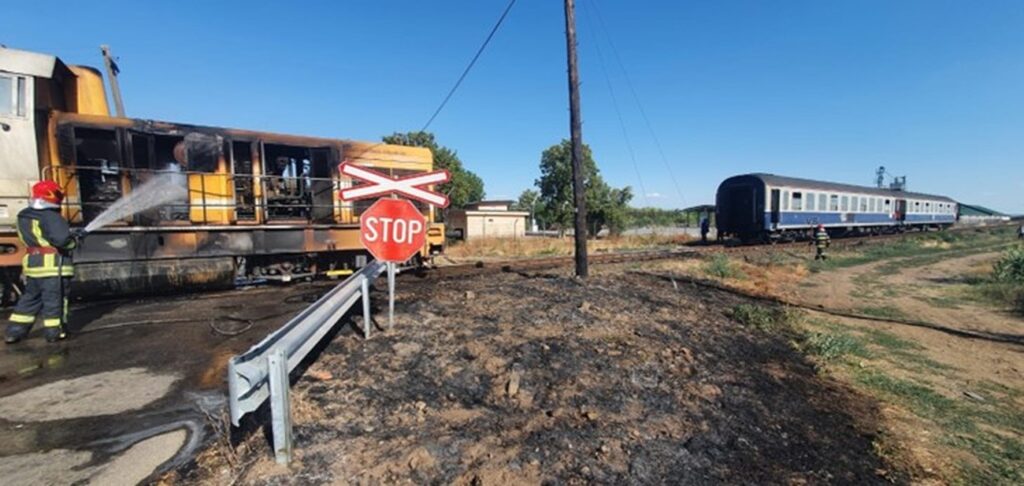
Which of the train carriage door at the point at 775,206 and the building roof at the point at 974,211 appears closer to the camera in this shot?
the train carriage door at the point at 775,206

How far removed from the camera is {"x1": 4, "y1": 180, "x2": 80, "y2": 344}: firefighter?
5250 millimetres

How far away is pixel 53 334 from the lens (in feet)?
17.0

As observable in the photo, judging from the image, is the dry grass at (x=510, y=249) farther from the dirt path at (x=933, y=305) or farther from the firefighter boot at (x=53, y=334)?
the firefighter boot at (x=53, y=334)

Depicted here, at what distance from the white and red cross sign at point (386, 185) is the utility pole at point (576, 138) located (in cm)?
511

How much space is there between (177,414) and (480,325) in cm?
316

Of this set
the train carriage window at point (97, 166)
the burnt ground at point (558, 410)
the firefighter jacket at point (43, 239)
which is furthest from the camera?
the train carriage window at point (97, 166)

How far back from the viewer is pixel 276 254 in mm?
8953

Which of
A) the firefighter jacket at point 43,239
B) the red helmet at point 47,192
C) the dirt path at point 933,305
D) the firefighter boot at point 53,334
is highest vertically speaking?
the red helmet at point 47,192

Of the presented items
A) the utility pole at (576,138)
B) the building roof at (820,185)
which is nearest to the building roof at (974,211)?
the building roof at (820,185)

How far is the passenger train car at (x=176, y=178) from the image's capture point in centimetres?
691

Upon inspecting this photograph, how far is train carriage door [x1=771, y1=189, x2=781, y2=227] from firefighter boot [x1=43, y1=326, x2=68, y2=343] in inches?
1025

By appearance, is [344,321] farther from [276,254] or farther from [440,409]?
[276,254]

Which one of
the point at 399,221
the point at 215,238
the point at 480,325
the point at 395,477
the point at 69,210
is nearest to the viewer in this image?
the point at 395,477

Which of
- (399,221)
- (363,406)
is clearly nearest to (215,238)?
(399,221)
